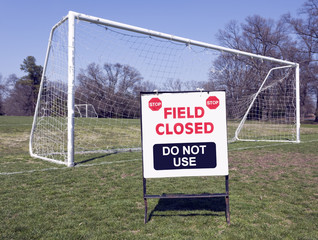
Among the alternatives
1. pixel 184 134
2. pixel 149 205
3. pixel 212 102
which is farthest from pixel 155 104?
pixel 149 205

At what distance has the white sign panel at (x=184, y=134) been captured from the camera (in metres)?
3.40

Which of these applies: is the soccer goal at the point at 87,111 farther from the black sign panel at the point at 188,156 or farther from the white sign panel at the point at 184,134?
the black sign panel at the point at 188,156

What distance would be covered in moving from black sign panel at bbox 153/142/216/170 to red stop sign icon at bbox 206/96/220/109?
0.46 metres

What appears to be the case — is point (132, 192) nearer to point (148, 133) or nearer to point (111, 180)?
point (111, 180)

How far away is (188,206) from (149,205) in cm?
58

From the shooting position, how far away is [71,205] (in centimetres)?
414

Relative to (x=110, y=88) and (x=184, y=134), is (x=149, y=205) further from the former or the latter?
(x=110, y=88)

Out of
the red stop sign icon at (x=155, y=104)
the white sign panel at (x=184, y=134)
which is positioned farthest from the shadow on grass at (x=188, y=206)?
the red stop sign icon at (x=155, y=104)

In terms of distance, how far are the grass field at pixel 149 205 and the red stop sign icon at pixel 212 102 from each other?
1.43 m

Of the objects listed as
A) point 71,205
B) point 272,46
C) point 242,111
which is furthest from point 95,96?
point 272,46

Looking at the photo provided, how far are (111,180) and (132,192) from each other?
1.06m

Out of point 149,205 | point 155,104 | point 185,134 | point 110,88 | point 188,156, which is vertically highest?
point 110,88

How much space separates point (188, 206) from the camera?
159 inches

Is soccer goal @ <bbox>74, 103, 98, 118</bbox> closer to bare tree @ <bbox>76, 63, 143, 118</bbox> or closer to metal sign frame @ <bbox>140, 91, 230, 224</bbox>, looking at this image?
bare tree @ <bbox>76, 63, 143, 118</bbox>
